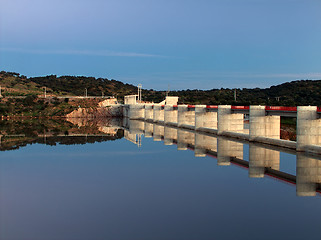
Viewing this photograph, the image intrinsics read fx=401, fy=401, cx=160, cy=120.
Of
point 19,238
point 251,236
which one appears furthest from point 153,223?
point 19,238

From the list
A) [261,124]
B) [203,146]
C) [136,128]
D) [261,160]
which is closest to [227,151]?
[203,146]

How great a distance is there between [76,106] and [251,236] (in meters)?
79.6

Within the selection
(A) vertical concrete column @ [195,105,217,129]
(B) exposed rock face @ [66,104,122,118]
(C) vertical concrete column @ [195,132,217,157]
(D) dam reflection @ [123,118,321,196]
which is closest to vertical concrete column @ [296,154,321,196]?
(D) dam reflection @ [123,118,321,196]

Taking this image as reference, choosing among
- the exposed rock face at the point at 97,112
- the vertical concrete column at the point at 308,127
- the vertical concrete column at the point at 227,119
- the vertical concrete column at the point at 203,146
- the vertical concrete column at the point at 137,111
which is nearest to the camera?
the vertical concrete column at the point at 308,127

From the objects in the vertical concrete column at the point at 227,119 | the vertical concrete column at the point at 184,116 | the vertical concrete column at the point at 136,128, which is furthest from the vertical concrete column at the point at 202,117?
the vertical concrete column at the point at 136,128

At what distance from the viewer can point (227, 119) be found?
122 ft

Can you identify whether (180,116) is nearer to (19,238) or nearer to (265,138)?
(265,138)

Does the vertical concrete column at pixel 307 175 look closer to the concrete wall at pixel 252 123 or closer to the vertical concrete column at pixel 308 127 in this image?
the vertical concrete column at pixel 308 127

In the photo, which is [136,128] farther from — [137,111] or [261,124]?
[261,124]

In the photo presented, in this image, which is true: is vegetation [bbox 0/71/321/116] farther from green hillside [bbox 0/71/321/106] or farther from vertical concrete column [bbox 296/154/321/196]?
vertical concrete column [bbox 296/154/321/196]

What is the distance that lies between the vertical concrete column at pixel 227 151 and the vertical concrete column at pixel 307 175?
374 cm

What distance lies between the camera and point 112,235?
10180mm

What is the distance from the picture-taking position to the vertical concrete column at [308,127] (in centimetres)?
2453

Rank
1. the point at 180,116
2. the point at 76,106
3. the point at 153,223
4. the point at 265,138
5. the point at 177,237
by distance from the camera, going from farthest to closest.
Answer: the point at 76,106 < the point at 180,116 < the point at 265,138 < the point at 153,223 < the point at 177,237
